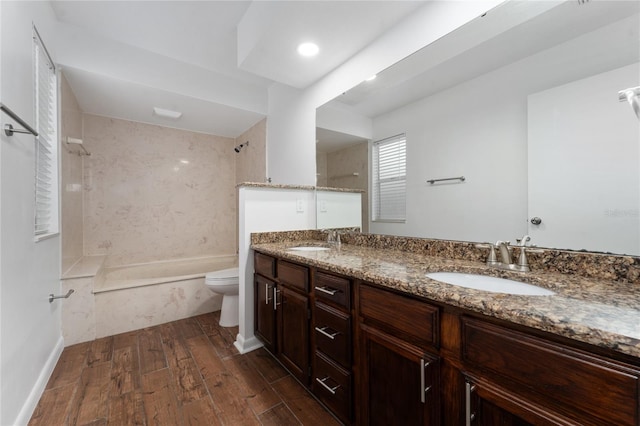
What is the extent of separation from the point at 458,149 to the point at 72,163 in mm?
3403

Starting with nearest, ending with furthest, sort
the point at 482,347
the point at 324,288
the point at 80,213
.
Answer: the point at 482,347 < the point at 324,288 < the point at 80,213

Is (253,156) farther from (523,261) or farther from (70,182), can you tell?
(523,261)

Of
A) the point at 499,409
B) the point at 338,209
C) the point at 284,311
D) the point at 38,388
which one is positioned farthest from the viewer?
the point at 338,209

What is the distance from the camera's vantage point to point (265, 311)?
1.86m

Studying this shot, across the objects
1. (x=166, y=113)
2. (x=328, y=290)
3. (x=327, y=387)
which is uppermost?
(x=166, y=113)

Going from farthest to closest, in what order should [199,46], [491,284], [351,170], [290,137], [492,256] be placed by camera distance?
[290,137], [199,46], [351,170], [492,256], [491,284]

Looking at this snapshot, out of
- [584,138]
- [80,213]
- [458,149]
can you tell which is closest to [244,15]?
[458,149]

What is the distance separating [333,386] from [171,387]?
1.04 m

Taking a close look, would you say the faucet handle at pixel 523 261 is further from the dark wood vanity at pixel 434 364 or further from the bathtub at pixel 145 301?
the bathtub at pixel 145 301

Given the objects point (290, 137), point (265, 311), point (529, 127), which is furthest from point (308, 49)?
point (265, 311)

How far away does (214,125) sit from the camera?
356cm

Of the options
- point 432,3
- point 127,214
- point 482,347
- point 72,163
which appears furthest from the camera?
point 127,214

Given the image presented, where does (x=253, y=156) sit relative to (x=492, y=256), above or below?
above

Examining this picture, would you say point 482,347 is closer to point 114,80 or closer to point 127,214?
point 114,80
